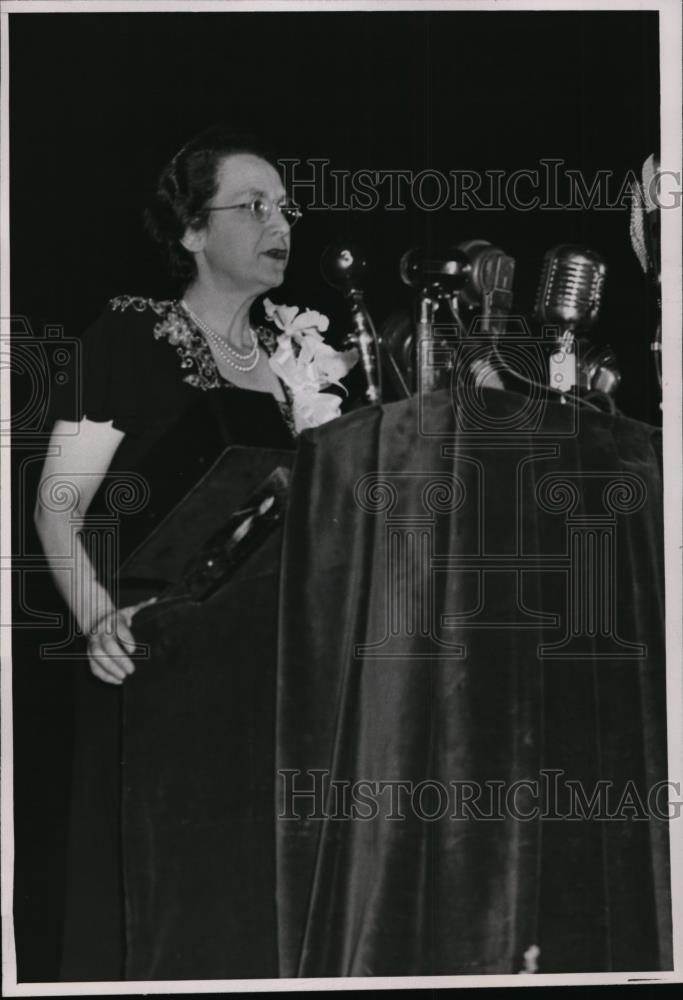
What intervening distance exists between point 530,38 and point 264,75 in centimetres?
56

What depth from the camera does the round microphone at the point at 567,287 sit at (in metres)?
2.11

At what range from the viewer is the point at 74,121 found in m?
2.07

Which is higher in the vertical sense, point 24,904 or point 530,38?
point 530,38

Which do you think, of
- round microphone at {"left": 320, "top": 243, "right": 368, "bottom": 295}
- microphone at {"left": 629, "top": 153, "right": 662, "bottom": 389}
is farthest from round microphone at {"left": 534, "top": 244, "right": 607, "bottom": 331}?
round microphone at {"left": 320, "top": 243, "right": 368, "bottom": 295}

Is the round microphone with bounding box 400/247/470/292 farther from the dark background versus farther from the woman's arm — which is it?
the woman's arm

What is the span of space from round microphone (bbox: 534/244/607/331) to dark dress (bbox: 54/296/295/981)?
2.04 ft

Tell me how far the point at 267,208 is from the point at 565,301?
0.64 metres

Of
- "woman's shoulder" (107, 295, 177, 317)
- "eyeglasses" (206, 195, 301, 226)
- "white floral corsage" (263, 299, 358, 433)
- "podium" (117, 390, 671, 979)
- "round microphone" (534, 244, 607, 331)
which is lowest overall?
"podium" (117, 390, 671, 979)

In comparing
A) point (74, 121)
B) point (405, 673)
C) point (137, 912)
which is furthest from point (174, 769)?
point (74, 121)

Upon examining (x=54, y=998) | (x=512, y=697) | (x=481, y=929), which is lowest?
(x=54, y=998)

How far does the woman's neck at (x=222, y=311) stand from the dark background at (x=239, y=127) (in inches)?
3.0

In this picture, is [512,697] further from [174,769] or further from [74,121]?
[74,121]

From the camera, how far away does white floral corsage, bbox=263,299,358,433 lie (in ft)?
6.82

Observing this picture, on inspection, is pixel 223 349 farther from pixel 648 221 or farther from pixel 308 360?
pixel 648 221
